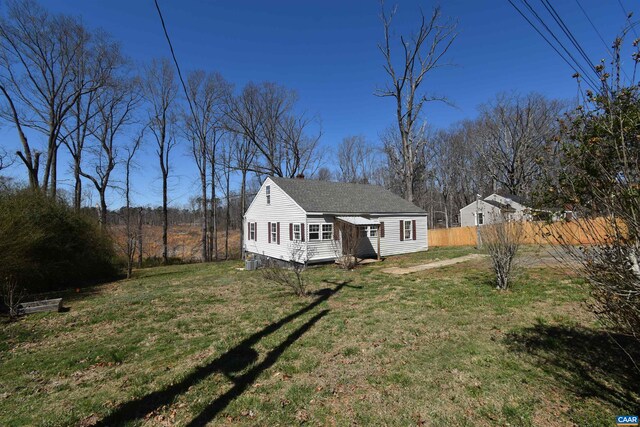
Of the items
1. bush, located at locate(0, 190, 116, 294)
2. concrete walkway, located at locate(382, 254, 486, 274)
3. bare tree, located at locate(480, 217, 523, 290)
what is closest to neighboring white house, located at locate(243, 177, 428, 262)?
concrete walkway, located at locate(382, 254, 486, 274)

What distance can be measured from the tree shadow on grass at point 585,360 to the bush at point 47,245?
1389 centimetres

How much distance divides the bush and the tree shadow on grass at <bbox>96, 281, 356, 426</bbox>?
9140mm

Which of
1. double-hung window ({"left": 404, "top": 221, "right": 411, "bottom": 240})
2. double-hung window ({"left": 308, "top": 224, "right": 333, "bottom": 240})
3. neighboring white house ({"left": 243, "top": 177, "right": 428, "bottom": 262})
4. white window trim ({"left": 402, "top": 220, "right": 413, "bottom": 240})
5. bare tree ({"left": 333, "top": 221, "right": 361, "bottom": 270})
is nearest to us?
bare tree ({"left": 333, "top": 221, "right": 361, "bottom": 270})

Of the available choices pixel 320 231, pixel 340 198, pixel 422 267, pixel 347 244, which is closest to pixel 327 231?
pixel 320 231

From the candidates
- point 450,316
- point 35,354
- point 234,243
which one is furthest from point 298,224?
point 234,243

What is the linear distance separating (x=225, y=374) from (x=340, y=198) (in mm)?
14675

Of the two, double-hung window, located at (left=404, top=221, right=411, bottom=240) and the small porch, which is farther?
double-hung window, located at (left=404, top=221, right=411, bottom=240)

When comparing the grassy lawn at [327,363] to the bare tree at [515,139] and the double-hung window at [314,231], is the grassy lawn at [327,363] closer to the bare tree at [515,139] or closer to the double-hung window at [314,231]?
the double-hung window at [314,231]

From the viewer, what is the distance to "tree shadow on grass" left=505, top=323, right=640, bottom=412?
3.40 meters

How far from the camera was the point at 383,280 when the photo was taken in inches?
427

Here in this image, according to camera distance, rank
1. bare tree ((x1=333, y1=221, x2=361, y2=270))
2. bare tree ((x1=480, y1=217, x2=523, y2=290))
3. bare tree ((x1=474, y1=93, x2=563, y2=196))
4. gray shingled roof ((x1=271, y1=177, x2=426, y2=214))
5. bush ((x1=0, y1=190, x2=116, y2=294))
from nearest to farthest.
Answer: bare tree ((x1=480, y1=217, x2=523, y2=290))
bush ((x1=0, y1=190, x2=116, y2=294))
bare tree ((x1=333, y1=221, x2=361, y2=270))
gray shingled roof ((x1=271, y1=177, x2=426, y2=214))
bare tree ((x1=474, y1=93, x2=563, y2=196))

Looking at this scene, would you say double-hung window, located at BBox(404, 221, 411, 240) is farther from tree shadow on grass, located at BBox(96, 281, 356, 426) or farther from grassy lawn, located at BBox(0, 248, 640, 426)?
tree shadow on grass, located at BBox(96, 281, 356, 426)

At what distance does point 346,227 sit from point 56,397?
13300mm

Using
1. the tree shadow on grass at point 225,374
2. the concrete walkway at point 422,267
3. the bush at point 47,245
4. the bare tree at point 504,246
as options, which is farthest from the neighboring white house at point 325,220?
the tree shadow on grass at point 225,374
